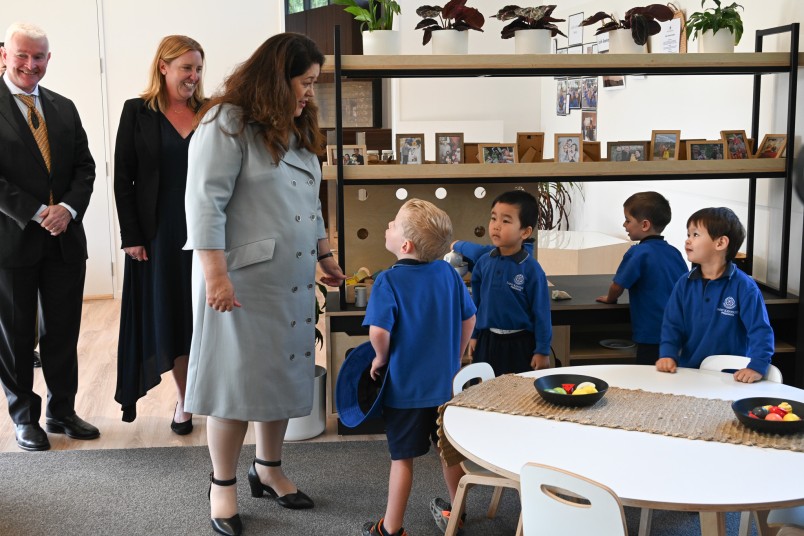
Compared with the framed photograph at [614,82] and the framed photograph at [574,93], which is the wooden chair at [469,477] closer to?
the framed photograph at [614,82]

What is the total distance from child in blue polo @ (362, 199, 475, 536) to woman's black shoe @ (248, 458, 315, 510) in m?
0.45

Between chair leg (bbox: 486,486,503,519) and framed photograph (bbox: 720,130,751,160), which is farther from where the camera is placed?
framed photograph (bbox: 720,130,751,160)

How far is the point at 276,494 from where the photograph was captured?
301 centimetres

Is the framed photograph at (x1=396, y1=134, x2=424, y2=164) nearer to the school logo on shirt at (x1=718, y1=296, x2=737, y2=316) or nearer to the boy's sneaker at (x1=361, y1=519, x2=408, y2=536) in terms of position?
the school logo on shirt at (x1=718, y1=296, x2=737, y2=316)

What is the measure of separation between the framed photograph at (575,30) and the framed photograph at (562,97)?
0.37 meters

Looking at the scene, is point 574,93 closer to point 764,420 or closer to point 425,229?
point 425,229

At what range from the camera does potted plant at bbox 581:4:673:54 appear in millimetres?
3492

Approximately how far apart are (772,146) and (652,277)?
80 cm

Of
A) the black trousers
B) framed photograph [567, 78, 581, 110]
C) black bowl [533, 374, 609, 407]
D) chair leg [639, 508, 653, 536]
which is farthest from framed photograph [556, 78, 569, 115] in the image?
black bowl [533, 374, 609, 407]

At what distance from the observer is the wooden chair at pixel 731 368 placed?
2.56 metres

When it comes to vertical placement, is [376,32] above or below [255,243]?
above

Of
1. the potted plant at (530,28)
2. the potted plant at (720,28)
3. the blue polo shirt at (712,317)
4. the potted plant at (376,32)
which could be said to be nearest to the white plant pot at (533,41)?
the potted plant at (530,28)

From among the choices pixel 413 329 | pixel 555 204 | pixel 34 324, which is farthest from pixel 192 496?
pixel 555 204

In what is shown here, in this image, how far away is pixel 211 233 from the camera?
8.05ft
